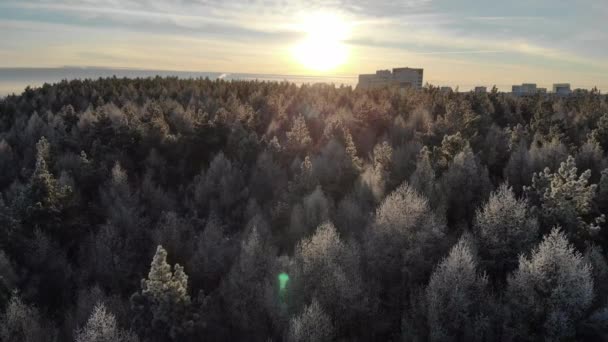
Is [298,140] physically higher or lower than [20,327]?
higher

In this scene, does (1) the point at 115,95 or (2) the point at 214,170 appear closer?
(2) the point at 214,170

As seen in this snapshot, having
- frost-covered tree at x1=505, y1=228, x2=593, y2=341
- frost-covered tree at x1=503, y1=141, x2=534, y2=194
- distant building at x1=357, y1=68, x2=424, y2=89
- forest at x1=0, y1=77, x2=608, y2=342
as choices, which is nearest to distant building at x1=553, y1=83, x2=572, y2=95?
distant building at x1=357, y1=68, x2=424, y2=89

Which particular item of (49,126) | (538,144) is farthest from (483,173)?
(49,126)

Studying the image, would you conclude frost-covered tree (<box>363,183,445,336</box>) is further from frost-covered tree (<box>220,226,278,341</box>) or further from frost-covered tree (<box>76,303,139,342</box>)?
frost-covered tree (<box>76,303,139,342</box>)

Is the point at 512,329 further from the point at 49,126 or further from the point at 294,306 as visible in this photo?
the point at 49,126

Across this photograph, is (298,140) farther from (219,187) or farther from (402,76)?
(402,76)

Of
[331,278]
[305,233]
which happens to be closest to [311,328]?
[331,278]
